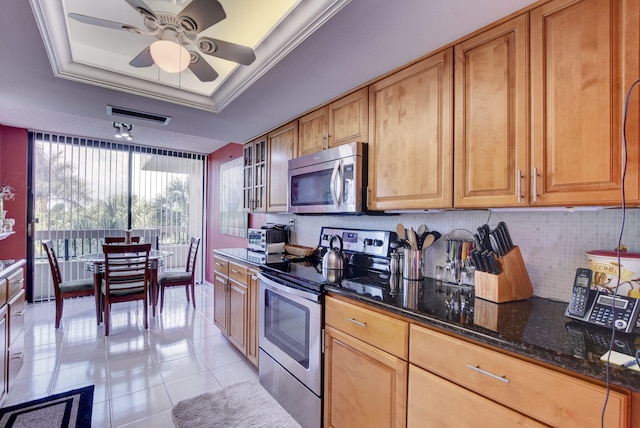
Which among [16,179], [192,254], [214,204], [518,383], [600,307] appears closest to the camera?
[518,383]

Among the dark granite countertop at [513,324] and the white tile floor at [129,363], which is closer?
the dark granite countertop at [513,324]

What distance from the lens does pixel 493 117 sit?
137 centimetres

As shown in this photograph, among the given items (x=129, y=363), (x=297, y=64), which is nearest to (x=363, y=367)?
(x=297, y=64)

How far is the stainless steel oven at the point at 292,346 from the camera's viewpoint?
175 centimetres

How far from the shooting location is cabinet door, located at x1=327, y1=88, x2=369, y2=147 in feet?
6.62

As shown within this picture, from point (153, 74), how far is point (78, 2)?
628mm

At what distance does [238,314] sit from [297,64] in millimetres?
2089

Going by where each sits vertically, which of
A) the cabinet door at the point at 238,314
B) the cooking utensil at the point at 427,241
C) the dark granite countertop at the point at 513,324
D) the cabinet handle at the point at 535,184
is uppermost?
the cabinet handle at the point at 535,184

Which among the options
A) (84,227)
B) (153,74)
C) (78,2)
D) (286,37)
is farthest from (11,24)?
(84,227)

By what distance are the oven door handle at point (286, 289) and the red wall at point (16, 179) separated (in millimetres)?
4274

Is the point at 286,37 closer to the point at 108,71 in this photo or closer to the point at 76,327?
the point at 108,71

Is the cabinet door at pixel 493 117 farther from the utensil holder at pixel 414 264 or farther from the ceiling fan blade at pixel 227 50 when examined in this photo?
the ceiling fan blade at pixel 227 50

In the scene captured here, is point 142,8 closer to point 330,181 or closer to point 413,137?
point 330,181

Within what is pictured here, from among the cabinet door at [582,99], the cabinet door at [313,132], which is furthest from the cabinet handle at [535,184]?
the cabinet door at [313,132]
